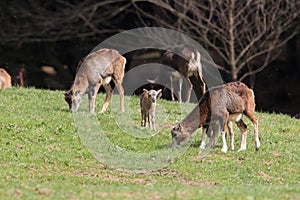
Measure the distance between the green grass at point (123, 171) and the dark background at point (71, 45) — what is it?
37.2ft

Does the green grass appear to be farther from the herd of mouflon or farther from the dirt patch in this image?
the herd of mouflon

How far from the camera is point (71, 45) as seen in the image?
3247 cm

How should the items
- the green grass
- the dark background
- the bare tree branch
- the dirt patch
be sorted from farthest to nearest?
the dark background < the bare tree branch < the dirt patch < the green grass

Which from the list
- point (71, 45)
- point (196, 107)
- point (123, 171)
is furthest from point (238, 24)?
point (123, 171)

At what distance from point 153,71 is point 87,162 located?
1497 centimetres

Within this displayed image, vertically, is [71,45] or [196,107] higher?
[71,45]

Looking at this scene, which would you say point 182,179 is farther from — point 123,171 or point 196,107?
point 196,107

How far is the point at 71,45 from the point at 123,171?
20.0m

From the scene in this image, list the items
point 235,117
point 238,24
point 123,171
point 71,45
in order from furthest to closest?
1. point 71,45
2. point 238,24
3. point 235,117
4. point 123,171

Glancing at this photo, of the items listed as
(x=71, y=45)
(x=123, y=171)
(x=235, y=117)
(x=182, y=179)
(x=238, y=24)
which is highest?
(x=71, y=45)

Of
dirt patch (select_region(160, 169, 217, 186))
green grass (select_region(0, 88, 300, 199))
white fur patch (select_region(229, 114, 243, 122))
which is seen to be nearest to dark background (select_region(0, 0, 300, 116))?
green grass (select_region(0, 88, 300, 199))

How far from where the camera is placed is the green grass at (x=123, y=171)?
417 inches

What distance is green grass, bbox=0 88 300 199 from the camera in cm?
1059

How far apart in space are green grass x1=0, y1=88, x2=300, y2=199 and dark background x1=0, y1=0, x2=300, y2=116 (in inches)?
446
